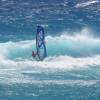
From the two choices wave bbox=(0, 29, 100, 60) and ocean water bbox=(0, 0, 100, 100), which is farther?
wave bbox=(0, 29, 100, 60)

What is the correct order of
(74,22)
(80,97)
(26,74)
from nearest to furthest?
(80,97) → (26,74) → (74,22)

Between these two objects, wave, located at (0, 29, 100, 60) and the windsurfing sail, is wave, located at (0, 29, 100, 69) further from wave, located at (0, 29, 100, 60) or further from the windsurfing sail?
the windsurfing sail

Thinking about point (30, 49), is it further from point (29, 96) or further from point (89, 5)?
point (89, 5)

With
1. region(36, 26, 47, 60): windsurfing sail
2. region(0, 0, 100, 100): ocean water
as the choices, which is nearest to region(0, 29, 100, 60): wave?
region(0, 0, 100, 100): ocean water

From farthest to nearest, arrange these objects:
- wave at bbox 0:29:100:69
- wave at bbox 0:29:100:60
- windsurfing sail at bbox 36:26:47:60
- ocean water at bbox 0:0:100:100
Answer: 1. wave at bbox 0:29:100:60
2. windsurfing sail at bbox 36:26:47:60
3. wave at bbox 0:29:100:69
4. ocean water at bbox 0:0:100:100

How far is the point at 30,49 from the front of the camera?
65.2m

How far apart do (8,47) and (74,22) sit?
56.6 feet

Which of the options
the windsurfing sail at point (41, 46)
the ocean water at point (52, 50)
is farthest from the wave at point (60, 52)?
the windsurfing sail at point (41, 46)

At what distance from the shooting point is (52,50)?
65.0m

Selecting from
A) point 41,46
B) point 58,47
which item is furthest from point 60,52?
point 41,46

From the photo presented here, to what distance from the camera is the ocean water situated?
5006 cm

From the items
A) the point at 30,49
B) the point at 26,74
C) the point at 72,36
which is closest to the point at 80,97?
the point at 26,74

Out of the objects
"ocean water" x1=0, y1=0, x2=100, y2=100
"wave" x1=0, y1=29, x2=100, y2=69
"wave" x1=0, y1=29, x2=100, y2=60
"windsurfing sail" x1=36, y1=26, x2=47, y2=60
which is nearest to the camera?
"ocean water" x1=0, y1=0, x2=100, y2=100

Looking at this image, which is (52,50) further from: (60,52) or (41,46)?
(41,46)
